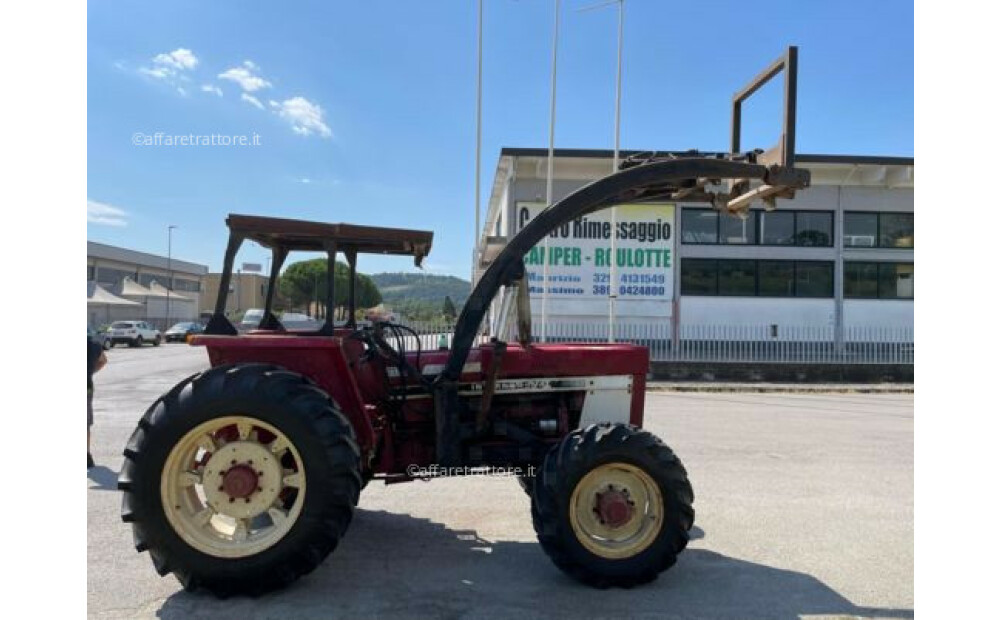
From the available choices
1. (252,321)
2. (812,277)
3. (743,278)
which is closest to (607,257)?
(743,278)

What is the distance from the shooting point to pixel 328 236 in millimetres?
4766

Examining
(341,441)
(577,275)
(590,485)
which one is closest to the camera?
(341,441)

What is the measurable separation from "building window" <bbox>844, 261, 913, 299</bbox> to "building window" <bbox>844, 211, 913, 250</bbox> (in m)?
0.66

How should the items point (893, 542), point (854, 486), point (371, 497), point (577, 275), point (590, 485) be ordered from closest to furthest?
point (590, 485)
point (893, 542)
point (371, 497)
point (854, 486)
point (577, 275)

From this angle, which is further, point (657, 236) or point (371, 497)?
point (657, 236)

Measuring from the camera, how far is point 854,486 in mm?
7016

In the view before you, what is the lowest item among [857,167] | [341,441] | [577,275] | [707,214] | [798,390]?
[798,390]

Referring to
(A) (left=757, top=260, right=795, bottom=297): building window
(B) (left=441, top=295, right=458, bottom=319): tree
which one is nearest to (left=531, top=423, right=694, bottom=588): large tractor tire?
(B) (left=441, top=295, right=458, bottom=319): tree

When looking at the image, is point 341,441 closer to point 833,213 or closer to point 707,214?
point 707,214

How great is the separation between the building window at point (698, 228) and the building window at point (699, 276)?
0.67 m

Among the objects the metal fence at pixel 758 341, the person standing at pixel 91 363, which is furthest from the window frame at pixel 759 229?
the person standing at pixel 91 363

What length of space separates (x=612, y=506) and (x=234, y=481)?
2.29 m

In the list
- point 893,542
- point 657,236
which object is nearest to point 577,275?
point 657,236

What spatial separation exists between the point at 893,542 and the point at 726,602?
6.60ft
